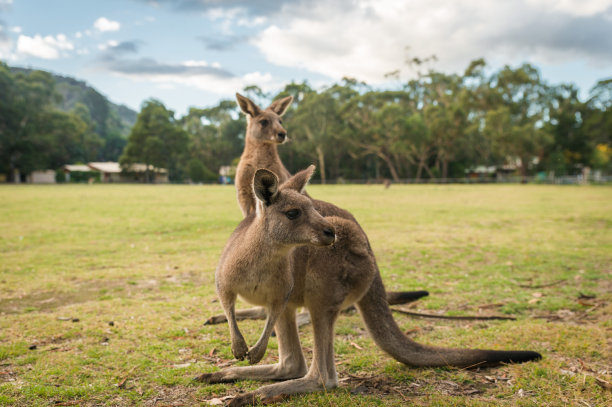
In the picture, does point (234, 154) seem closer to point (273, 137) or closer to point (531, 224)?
point (531, 224)

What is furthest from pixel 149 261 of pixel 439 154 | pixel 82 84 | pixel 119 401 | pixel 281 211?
pixel 82 84

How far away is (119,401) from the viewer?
2.48m

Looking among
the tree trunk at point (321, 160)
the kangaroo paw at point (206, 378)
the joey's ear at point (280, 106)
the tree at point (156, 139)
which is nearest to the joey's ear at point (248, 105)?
the joey's ear at point (280, 106)

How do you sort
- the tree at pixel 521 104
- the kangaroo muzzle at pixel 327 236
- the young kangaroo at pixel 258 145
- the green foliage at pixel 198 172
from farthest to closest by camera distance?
1. the green foliage at pixel 198 172
2. the tree at pixel 521 104
3. the young kangaroo at pixel 258 145
4. the kangaroo muzzle at pixel 327 236

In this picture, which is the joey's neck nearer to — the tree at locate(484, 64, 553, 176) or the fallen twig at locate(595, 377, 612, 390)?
the fallen twig at locate(595, 377, 612, 390)

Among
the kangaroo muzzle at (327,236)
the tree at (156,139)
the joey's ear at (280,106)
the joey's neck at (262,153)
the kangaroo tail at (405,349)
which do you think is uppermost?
the tree at (156,139)

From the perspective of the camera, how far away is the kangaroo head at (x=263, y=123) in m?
4.30

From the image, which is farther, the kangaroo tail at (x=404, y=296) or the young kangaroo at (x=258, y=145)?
the young kangaroo at (x=258, y=145)

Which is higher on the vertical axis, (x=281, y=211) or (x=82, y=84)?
(x=82, y=84)

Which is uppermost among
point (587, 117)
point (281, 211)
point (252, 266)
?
point (587, 117)

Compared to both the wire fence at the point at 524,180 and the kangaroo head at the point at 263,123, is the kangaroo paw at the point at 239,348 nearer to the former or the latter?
the kangaroo head at the point at 263,123

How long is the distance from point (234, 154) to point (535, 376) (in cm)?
4786

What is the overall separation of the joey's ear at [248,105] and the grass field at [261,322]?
1965 millimetres

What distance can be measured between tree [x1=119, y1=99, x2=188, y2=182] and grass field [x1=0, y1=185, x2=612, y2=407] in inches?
1611
